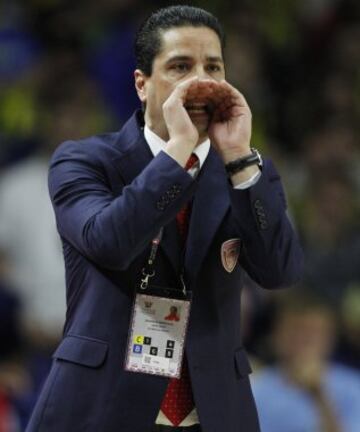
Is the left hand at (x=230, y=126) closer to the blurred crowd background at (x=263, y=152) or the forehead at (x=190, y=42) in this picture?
the forehead at (x=190, y=42)

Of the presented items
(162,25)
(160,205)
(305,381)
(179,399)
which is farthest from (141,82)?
(305,381)

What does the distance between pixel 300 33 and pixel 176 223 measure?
503 centimetres

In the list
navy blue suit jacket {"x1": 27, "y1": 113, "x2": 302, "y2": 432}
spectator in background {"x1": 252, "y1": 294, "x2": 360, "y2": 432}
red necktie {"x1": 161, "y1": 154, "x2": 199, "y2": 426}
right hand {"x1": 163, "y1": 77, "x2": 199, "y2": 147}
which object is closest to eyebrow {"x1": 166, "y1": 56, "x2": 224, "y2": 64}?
right hand {"x1": 163, "y1": 77, "x2": 199, "y2": 147}

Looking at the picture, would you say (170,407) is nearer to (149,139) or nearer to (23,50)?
(149,139)

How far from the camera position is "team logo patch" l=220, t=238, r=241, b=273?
9.61ft

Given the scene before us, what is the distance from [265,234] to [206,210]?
18 cm

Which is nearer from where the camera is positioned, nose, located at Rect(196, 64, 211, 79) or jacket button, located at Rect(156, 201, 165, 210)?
jacket button, located at Rect(156, 201, 165, 210)

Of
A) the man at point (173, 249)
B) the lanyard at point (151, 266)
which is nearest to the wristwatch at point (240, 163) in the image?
the man at point (173, 249)

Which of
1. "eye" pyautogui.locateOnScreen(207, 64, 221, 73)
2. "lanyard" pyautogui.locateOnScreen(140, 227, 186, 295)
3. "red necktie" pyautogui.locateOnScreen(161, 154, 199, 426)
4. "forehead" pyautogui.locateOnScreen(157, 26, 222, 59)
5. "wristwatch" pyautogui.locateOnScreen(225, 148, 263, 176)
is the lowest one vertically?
"red necktie" pyautogui.locateOnScreen(161, 154, 199, 426)

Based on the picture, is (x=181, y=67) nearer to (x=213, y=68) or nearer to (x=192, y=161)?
(x=213, y=68)

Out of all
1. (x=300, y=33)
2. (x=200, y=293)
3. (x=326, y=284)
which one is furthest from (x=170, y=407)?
(x=300, y=33)

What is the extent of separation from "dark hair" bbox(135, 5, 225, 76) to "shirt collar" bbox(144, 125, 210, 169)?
143 mm

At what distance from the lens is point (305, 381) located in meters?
5.26

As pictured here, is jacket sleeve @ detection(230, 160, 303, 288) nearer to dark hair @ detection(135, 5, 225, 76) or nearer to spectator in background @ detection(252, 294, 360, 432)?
dark hair @ detection(135, 5, 225, 76)
